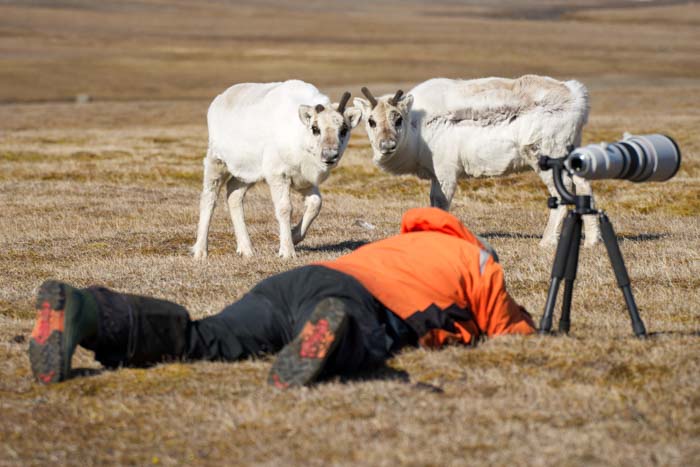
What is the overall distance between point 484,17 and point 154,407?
6669 inches

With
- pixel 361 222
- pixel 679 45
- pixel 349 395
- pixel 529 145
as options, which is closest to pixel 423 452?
pixel 349 395

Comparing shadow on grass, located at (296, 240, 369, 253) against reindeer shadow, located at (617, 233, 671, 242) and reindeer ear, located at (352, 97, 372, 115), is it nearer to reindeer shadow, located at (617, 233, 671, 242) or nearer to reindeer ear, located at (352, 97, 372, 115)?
reindeer ear, located at (352, 97, 372, 115)

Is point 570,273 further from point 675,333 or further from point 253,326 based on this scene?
point 253,326

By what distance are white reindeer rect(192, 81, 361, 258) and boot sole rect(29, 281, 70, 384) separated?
6.04 m

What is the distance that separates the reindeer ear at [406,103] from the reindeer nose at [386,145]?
496 millimetres

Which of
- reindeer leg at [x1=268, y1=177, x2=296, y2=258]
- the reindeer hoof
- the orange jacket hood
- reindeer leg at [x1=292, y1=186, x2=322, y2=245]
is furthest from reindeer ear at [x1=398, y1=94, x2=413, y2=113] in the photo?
the orange jacket hood

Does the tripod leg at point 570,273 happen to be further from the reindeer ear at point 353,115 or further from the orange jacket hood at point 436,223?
the reindeer ear at point 353,115

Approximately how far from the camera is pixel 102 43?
107 m

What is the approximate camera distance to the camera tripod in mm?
7441

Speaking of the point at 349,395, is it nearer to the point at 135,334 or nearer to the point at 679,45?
the point at 135,334

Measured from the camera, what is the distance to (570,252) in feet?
25.3

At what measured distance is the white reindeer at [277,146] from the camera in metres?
12.5

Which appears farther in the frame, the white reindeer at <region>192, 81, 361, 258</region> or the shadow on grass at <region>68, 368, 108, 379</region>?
the white reindeer at <region>192, 81, 361, 258</region>

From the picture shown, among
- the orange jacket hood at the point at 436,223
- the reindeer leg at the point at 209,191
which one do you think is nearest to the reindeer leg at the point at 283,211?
the reindeer leg at the point at 209,191
